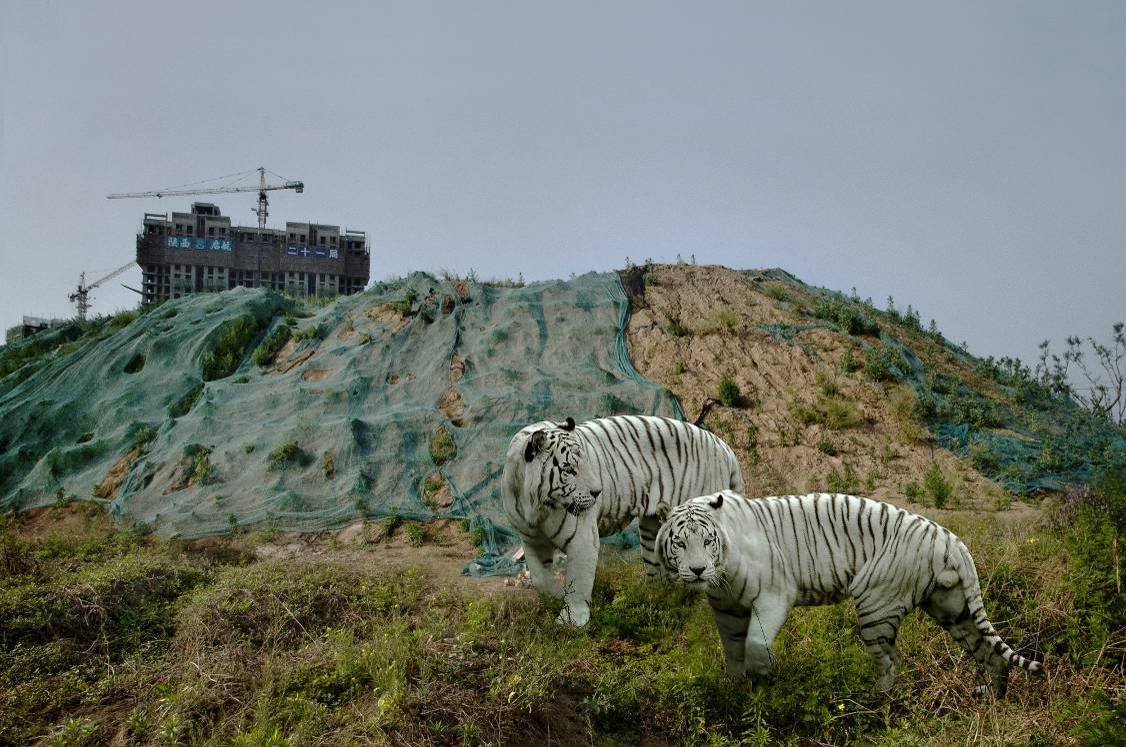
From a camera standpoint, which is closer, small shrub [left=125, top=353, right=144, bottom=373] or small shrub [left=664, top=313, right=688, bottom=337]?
small shrub [left=664, top=313, right=688, bottom=337]

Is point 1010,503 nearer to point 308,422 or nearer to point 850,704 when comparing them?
point 850,704

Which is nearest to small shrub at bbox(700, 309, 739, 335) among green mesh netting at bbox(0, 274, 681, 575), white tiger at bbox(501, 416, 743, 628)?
green mesh netting at bbox(0, 274, 681, 575)

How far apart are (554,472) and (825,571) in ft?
7.46

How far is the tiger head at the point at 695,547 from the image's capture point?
199 inches

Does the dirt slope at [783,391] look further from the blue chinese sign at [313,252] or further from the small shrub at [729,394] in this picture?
the blue chinese sign at [313,252]

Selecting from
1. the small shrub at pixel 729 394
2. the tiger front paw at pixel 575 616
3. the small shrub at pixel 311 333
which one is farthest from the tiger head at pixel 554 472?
the small shrub at pixel 311 333

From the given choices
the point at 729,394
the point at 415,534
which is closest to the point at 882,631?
the point at 415,534

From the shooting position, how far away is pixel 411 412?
12.7 m

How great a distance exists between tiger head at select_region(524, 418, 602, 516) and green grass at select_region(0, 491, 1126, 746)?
44.0 inches

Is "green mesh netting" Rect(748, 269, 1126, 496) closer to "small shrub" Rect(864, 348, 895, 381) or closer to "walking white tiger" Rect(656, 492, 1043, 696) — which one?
"small shrub" Rect(864, 348, 895, 381)

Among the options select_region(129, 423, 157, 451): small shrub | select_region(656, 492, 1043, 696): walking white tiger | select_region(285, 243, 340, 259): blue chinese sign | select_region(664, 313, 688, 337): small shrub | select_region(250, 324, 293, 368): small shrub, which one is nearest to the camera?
select_region(656, 492, 1043, 696): walking white tiger

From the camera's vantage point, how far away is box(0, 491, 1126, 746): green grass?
487cm

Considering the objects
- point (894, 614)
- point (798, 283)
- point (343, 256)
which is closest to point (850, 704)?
point (894, 614)

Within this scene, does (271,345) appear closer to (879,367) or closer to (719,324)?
(719,324)
